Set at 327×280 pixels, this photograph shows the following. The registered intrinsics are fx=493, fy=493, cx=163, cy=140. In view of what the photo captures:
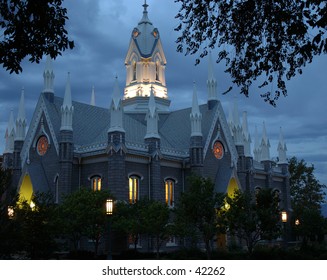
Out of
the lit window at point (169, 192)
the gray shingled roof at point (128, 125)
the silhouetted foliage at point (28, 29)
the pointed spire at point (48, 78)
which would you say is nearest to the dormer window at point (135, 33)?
the gray shingled roof at point (128, 125)

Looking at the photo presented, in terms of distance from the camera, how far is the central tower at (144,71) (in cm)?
6181

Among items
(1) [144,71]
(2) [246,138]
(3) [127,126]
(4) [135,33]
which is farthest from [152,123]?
(4) [135,33]

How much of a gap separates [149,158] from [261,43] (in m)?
33.5

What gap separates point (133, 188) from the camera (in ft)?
151

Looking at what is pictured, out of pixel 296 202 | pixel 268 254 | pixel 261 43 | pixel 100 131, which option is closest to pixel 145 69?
pixel 100 131

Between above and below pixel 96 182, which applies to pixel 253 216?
below

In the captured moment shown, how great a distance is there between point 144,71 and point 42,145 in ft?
58.9

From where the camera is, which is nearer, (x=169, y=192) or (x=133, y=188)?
(x=133, y=188)

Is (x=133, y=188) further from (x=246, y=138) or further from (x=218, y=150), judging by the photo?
(x=246, y=138)

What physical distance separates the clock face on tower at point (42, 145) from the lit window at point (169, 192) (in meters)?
12.7

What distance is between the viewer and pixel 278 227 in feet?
131

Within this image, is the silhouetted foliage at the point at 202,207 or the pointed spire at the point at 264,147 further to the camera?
the pointed spire at the point at 264,147

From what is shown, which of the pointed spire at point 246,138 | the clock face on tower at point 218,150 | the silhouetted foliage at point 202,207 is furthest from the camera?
the pointed spire at point 246,138

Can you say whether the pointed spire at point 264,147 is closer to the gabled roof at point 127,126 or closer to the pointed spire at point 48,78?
the gabled roof at point 127,126
